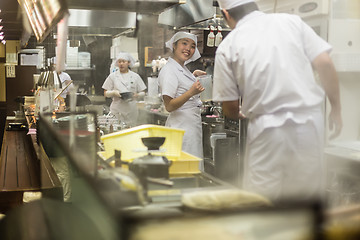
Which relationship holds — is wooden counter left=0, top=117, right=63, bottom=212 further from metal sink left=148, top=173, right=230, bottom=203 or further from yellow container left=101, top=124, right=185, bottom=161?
metal sink left=148, top=173, right=230, bottom=203

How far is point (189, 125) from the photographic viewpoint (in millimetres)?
3922

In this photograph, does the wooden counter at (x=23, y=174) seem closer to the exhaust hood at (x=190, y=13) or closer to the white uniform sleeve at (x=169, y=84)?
the white uniform sleeve at (x=169, y=84)

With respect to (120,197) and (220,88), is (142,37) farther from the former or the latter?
(120,197)

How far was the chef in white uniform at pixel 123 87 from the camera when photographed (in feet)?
17.0

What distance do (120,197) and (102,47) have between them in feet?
19.3

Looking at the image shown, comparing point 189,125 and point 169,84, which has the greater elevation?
point 169,84

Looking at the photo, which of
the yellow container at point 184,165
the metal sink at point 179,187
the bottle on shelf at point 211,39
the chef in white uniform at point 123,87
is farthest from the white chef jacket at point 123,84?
the metal sink at point 179,187

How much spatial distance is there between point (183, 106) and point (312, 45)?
1.85 m

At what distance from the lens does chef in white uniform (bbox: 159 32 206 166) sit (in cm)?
379

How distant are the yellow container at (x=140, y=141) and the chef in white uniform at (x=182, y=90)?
5.65 feet

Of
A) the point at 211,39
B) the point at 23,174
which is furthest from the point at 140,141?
the point at 211,39

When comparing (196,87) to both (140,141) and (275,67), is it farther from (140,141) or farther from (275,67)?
(140,141)

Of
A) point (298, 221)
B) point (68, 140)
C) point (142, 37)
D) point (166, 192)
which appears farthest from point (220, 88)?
point (142, 37)

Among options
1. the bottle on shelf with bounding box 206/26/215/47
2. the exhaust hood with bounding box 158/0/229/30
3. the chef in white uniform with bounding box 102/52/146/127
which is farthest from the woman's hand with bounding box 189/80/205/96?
the bottle on shelf with bounding box 206/26/215/47
